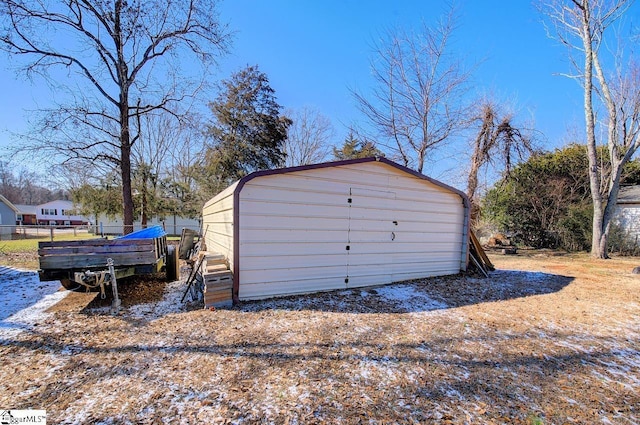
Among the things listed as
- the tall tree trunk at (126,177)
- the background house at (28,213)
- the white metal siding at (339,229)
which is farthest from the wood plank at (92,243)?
the background house at (28,213)

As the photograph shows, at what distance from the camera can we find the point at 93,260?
177 inches

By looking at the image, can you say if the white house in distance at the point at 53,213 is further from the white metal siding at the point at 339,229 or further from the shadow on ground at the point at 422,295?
the shadow on ground at the point at 422,295

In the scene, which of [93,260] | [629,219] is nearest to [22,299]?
[93,260]

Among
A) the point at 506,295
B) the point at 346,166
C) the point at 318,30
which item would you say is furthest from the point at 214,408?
the point at 318,30

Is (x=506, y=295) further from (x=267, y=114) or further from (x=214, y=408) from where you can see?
(x=267, y=114)

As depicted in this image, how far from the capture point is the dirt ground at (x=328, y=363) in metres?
2.27

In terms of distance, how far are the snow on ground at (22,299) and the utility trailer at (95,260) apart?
531 millimetres

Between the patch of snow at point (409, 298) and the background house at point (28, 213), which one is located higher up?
the background house at point (28, 213)

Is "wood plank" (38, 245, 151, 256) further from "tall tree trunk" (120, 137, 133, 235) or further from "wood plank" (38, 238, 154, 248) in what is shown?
"tall tree trunk" (120, 137, 133, 235)

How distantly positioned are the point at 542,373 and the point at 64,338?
539 cm

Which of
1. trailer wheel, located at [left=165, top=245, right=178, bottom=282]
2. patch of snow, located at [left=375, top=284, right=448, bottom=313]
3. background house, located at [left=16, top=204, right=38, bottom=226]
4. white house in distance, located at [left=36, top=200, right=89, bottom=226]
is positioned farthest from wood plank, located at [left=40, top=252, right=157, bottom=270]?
background house, located at [left=16, top=204, right=38, bottom=226]

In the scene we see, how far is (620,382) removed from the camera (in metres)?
2.74

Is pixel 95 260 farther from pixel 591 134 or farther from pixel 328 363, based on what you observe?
pixel 591 134

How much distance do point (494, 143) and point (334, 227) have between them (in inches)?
→ 491
